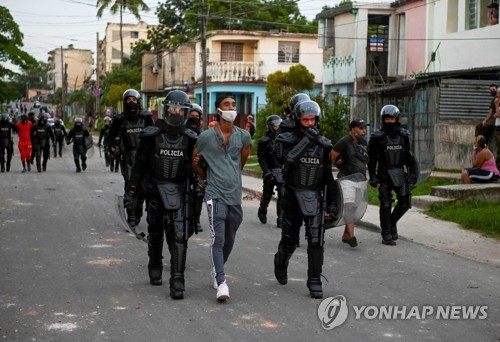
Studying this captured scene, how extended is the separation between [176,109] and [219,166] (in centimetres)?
76

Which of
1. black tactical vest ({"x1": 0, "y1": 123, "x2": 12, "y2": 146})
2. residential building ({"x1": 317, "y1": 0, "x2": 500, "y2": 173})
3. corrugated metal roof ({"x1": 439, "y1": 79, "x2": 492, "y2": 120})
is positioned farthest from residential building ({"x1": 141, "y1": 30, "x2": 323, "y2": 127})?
corrugated metal roof ({"x1": 439, "y1": 79, "x2": 492, "y2": 120})

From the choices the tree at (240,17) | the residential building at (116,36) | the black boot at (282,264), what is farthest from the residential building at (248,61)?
the residential building at (116,36)

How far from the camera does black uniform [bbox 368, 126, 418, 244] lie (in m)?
12.0

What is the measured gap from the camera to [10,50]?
54.5 meters

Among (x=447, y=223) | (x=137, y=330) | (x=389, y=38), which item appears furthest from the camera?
(x=389, y=38)

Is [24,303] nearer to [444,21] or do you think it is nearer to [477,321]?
[477,321]

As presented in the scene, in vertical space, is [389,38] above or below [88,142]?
above

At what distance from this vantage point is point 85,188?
20.1 m

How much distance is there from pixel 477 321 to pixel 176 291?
2.71 meters

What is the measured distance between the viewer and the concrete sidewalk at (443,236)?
38.0ft

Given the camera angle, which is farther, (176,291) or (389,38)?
(389,38)

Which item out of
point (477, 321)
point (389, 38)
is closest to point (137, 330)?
point (477, 321)

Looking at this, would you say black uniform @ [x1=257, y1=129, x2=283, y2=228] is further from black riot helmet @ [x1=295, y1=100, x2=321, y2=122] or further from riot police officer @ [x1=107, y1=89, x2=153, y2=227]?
riot police officer @ [x1=107, y1=89, x2=153, y2=227]

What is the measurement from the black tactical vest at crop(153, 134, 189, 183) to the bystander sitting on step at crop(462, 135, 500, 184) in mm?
10466
